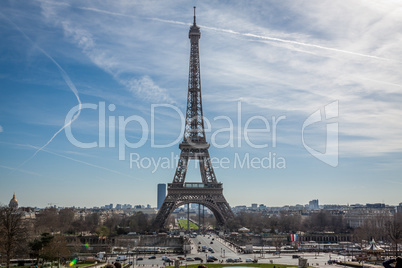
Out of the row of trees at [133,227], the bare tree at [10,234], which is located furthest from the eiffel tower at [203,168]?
the bare tree at [10,234]

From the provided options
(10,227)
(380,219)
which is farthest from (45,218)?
(380,219)

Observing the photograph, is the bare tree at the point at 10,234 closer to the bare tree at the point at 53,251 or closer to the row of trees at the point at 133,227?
the row of trees at the point at 133,227

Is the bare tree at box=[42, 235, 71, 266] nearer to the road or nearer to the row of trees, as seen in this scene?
the row of trees

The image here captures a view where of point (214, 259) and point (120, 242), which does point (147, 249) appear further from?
point (214, 259)

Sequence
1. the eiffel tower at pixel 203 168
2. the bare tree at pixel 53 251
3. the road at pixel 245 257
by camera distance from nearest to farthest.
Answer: the bare tree at pixel 53 251, the road at pixel 245 257, the eiffel tower at pixel 203 168

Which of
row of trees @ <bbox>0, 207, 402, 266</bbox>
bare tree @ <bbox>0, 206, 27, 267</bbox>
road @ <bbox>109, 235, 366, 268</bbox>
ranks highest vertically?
bare tree @ <bbox>0, 206, 27, 267</bbox>

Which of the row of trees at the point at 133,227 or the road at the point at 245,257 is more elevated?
the row of trees at the point at 133,227

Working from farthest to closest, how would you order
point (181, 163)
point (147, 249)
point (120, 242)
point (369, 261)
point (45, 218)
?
→ point (45, 218), point (181, 163), point (120, 242), point (147, 249), point (369, 261)

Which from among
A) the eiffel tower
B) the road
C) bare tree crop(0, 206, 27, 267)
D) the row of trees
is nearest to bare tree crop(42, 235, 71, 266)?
the row of trees
